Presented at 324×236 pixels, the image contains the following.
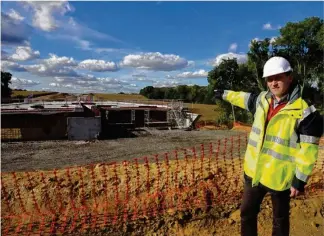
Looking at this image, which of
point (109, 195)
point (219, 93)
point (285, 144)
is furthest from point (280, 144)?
point (109, 195)

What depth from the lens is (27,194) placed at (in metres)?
7.05

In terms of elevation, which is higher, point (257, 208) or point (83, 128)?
point (257, 208)

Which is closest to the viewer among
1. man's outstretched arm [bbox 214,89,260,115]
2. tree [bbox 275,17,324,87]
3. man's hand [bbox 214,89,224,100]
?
man's outstretched arm [bbox 214,89,260,115]

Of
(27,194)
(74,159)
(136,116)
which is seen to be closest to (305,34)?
(136,116)

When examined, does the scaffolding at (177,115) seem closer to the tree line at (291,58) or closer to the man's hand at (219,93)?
the tree line at (291,58)

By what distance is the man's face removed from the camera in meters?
3.58

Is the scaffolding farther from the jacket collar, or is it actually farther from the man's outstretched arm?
the jacket collar

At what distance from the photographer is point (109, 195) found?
22.7 feet

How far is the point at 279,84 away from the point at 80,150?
1608 cm

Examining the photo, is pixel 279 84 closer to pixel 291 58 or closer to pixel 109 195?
pixel 109 195

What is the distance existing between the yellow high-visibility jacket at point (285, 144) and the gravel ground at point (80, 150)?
11.7m

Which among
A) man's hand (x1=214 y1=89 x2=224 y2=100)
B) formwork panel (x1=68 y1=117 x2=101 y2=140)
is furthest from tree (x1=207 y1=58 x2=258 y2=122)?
man's hand (x1=214 y1=89 x2=224 y2=100)

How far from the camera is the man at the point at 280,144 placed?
11.2ft

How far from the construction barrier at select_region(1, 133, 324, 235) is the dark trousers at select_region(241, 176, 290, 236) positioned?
7.88 ft
